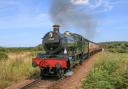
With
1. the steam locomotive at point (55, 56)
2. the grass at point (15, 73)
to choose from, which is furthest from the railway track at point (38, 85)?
the grass at point (15, 73)

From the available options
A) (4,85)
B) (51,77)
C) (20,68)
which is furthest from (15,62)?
(4,85)

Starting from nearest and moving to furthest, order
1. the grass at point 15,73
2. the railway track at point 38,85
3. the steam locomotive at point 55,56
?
the railway track at point 38,85 → the grass at point 15,73 → the steam locomotive at point 55,56

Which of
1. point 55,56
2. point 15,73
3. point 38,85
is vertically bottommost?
point 38,85

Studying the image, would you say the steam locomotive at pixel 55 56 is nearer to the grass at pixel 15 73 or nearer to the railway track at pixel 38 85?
the railway track at pixel 38 85

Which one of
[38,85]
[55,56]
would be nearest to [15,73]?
[55,56]

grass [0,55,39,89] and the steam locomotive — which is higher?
the steam locomotive

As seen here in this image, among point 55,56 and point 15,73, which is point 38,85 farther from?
point 15,73

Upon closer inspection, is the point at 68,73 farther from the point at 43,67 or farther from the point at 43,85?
the point at 43,85

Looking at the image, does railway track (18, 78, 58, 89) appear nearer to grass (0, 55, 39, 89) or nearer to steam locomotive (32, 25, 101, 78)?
steam locomotive (32, 25, 101, 78)

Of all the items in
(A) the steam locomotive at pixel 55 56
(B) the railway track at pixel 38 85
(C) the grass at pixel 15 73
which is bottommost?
(B) the railway track at pixel 38 85

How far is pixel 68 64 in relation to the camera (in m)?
19.3

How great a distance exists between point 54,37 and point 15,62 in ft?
18.5

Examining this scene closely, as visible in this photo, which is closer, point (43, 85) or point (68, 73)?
point (43, 85)

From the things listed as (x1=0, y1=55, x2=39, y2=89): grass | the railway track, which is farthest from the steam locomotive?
(x1=0, y1=55, x2=39, y2=89): grass
